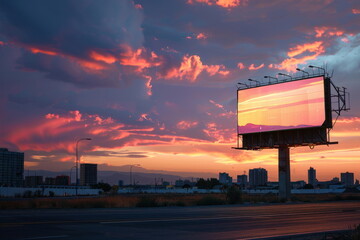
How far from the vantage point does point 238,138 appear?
68938 millimetres

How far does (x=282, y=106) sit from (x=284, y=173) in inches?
385

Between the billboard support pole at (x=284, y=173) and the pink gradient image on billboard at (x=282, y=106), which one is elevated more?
the pink gradient image on billboard at (x=282, y=106)

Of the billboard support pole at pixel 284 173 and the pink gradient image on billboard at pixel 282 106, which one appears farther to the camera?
the billboard support pole at pixel 284 173

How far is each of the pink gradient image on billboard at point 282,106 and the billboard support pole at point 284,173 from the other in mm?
3813

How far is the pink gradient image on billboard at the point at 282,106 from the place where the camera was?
194 feet

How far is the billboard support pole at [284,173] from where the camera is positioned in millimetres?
62000

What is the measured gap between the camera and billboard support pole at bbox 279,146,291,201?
203 feet

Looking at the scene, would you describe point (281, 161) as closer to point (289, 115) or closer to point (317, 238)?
point (289, 115)

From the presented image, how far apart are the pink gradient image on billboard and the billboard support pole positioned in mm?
3813

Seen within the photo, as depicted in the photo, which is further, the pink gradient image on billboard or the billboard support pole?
the billboard support pole

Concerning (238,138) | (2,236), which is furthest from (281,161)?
(2,236)

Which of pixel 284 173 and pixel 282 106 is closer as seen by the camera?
pixel 282 106

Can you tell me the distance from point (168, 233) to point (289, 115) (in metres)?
48.4

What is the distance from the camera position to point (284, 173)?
205ft
